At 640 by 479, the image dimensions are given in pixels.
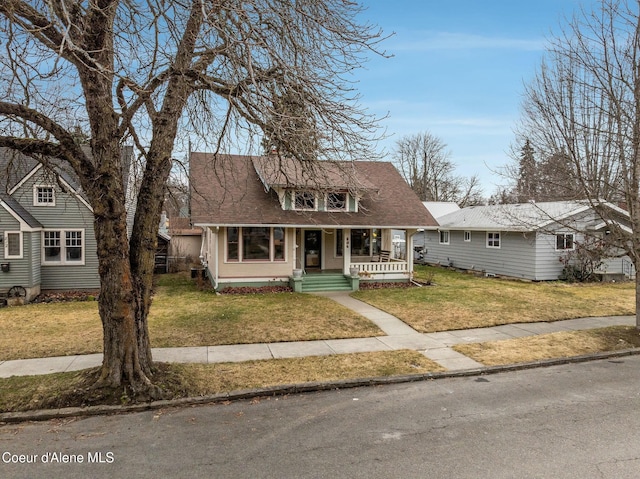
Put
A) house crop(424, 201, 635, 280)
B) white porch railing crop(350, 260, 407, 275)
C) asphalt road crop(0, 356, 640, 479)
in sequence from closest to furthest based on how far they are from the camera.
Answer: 1. asphalt road crop(0, 356, 640, 479)
2. white porch railing crop(350, 260, 407, 275)
3. house crop(424, 201, 635, 280)

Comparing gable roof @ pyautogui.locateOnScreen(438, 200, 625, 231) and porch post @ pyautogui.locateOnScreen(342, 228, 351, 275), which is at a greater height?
gable roof @ pyautogui.locateOnScreen(438, 200, 625, 231)

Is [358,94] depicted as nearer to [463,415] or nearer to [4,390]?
[463,415]

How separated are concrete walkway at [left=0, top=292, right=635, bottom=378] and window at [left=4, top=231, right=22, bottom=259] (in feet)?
29.7

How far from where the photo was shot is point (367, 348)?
8.80m

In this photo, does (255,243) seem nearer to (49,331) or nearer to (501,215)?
(49,331)

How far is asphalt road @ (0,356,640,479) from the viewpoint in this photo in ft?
13.4

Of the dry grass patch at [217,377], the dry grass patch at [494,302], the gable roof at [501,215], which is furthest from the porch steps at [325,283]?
the dry grass patch at [217,377]

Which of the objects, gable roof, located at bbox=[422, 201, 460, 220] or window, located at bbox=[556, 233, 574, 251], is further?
gable roof, located at bbox=[422, 201, 460, 220]

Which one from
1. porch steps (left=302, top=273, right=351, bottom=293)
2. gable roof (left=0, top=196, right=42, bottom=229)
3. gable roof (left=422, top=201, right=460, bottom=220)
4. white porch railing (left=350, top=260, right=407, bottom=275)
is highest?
gable roof (left=422, top=201, right=460, bottom=220)

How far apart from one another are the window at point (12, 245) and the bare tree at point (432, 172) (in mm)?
37152

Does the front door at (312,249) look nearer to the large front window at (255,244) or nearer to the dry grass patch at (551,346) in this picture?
the large front window at (255,244)

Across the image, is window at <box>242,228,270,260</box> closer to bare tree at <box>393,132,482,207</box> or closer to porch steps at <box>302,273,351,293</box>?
porch steps at <box>302,273,351,293</box>

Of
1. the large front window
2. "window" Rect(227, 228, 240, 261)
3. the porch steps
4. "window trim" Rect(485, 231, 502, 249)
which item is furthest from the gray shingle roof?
"window" Rect(227, 228, 240, 261)

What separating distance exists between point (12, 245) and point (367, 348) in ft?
45.6
